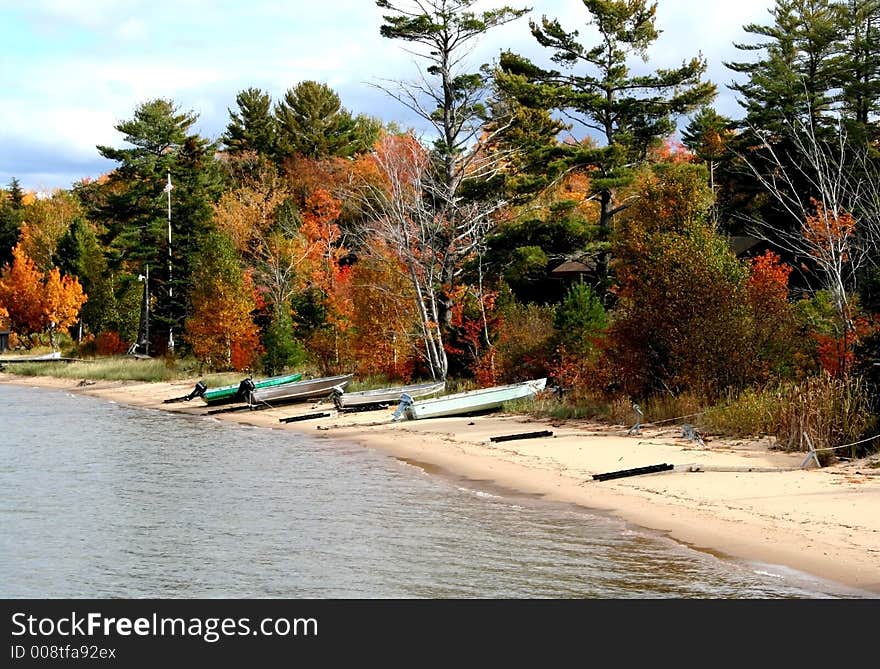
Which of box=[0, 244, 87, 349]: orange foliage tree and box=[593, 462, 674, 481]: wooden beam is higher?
box=[0, 244, 87, 349]: orange foliage tree

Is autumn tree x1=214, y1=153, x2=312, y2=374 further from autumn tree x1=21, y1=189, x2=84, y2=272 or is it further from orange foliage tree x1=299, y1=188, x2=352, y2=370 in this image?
autumn tree x1=21, y1=189, x2=84, y2=272

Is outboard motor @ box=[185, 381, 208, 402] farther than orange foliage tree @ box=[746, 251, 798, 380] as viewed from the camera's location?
Yes

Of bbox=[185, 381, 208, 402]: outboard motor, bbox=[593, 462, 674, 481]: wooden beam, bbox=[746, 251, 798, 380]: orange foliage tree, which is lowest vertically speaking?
bbox=[593, 462, 674, 481]: wooden beam

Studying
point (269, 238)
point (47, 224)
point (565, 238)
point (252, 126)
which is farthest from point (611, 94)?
point (47, 224)

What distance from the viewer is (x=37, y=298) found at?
237ft

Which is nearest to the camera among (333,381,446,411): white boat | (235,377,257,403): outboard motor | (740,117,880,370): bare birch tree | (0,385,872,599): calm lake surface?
(0,385,872,599): calm lake surface

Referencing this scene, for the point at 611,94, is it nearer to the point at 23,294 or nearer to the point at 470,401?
the point at 470,401

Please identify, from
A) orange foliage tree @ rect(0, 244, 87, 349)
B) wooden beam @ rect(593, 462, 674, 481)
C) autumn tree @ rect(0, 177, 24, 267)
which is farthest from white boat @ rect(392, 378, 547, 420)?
autumn tree @ rect(0, 177, 24, 267)

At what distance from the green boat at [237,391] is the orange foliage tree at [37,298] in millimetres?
38353

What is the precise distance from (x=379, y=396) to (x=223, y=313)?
53.2ft

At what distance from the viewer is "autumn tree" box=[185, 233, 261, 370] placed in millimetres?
44688

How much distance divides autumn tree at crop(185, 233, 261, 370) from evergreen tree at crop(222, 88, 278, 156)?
2795 centimetres
